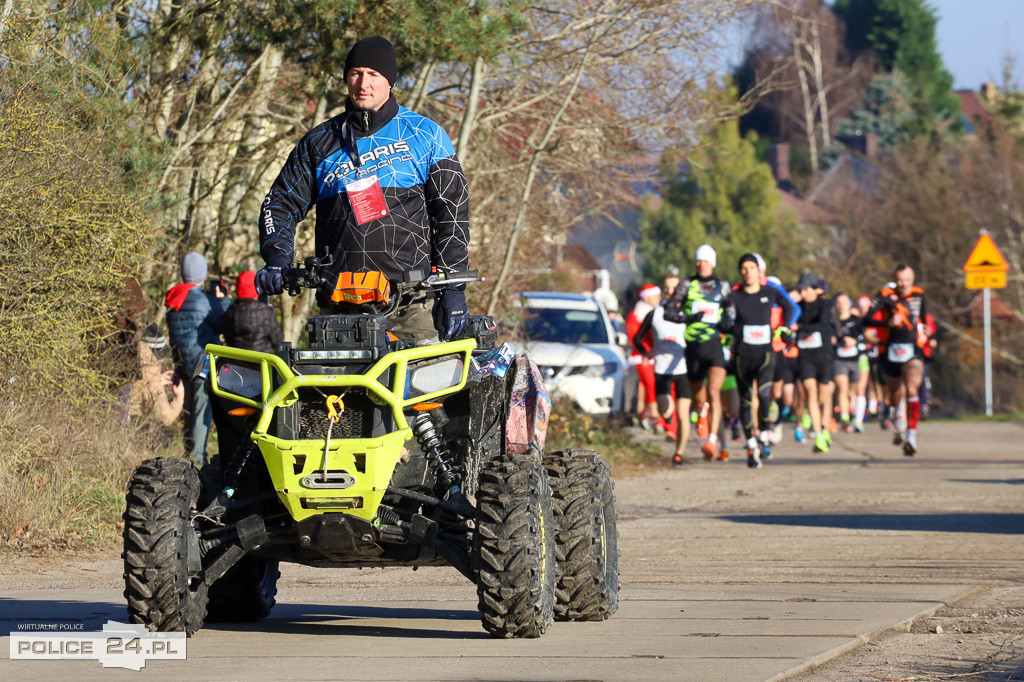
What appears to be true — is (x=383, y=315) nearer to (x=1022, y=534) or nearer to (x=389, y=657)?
(x=389, y=657)

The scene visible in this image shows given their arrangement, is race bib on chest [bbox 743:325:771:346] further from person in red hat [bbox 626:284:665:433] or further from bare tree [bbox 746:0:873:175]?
bare tree [bbox 746:0:873:175]

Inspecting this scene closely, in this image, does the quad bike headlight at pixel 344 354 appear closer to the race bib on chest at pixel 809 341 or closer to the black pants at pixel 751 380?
the black pants at pixel 751 380

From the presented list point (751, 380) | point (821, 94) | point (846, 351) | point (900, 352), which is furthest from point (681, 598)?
point (821, 94)

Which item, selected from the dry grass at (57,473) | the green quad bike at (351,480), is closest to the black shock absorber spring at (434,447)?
the green quad bike at (351,480)

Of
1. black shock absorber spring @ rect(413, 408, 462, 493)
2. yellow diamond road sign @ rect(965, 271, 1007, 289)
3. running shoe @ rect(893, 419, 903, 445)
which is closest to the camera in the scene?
black shock absorber spring @ rect(413, 408, 462, 493)

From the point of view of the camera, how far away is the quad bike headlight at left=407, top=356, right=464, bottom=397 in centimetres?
630

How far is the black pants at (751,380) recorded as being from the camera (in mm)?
16688

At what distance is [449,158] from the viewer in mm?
6977

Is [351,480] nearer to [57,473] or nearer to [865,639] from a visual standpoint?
[865,639]

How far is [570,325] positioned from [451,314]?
14.3 metres

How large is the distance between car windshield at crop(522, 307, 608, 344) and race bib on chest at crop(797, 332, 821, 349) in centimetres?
251

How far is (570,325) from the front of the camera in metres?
21.1

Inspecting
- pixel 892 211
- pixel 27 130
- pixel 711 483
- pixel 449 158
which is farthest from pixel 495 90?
pixel 892 211

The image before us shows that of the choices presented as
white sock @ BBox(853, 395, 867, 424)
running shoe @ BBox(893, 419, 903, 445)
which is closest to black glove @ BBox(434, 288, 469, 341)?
running shoe @ BBox(893, 419, 903, 445)
